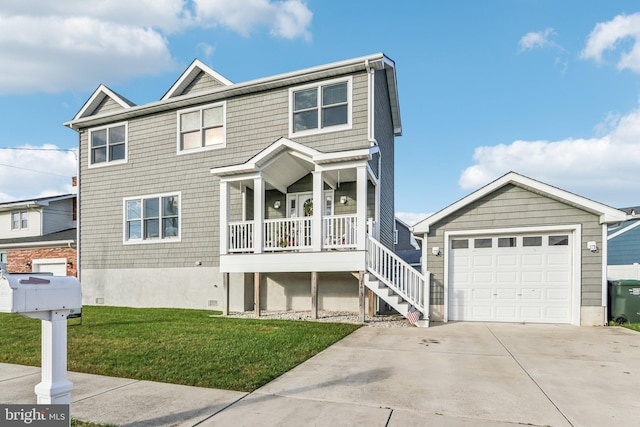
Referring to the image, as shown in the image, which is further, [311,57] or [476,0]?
[311,57]

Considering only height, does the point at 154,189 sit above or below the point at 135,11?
below

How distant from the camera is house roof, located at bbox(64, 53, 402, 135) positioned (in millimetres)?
10211

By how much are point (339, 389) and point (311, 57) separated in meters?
11.0

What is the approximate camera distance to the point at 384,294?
29.1 ft

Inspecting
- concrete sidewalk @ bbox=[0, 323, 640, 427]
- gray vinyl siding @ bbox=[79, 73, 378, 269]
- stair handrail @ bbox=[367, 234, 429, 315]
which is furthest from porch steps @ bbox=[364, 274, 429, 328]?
gray vinyl siding @ bbox=[79, 73, 378, 269]

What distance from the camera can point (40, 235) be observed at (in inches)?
731

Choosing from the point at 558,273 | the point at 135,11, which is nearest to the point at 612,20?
the point at 558,273

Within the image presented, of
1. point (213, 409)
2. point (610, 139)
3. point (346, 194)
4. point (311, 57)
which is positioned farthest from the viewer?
point (610, 139)

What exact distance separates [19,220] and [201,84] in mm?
14429

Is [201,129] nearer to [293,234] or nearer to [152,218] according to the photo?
[152,218]

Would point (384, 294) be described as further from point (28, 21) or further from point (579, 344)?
point (28, 21)

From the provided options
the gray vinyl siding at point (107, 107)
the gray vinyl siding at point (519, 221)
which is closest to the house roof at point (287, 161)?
the gray vinyl siding at point (519, 221)

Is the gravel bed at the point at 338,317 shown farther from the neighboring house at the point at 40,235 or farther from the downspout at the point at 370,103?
the neighboring house at the point at 40,235

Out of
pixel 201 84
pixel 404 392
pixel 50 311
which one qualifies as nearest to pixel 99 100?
pixel 201 84
